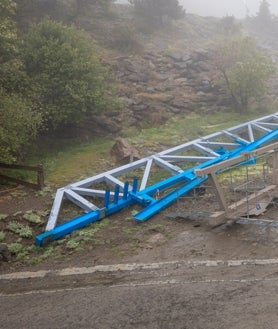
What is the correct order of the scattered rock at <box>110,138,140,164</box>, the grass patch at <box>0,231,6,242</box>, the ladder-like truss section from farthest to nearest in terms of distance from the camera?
the scattered rock at <box>110,138,140,164</box> → the ladder-like truss section → the grass patch at <box>0,231,6,242</box>

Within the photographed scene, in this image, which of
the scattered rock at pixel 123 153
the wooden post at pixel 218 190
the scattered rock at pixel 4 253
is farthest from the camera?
the scattered rock at pixel 123 153

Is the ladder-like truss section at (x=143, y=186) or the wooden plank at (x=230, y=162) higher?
the wooden plank at (x=230, y=162)

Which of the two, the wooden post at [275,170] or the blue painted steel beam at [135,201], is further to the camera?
the wooden post at [275,170]

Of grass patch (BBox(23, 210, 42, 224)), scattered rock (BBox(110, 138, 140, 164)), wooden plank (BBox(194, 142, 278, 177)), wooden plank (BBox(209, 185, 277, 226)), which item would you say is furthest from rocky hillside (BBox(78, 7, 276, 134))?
wooden plank (BBox(194, 142, 278, 177))

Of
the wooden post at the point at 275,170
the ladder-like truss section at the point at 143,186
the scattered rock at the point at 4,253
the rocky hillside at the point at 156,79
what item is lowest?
the scattered rock at the point at 4,253

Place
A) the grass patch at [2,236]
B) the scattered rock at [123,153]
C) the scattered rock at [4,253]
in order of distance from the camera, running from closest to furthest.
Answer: the scattered rock at [4,253], the grass patch at [2,236], the scattered rock at [123,153]

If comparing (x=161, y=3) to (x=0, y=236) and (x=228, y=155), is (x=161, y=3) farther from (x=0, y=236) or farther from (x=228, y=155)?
(x=0, y=236)

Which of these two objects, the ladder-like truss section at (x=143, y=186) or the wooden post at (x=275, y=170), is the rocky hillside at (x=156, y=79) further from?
the wooden post at (x=275, y=170)

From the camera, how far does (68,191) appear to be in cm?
1178

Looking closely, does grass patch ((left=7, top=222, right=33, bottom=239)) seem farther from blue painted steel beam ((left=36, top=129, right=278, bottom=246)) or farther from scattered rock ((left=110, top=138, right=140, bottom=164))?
scattered rock ((left=110, top=138, right=140, bottom=164))

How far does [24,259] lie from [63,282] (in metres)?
1.74

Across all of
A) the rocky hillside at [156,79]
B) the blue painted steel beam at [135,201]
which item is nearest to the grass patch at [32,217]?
the blue painted steel beam at [135,201]

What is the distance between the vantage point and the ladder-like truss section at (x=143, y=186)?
1041 cm

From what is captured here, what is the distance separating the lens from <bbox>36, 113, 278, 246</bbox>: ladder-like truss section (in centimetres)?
1041
